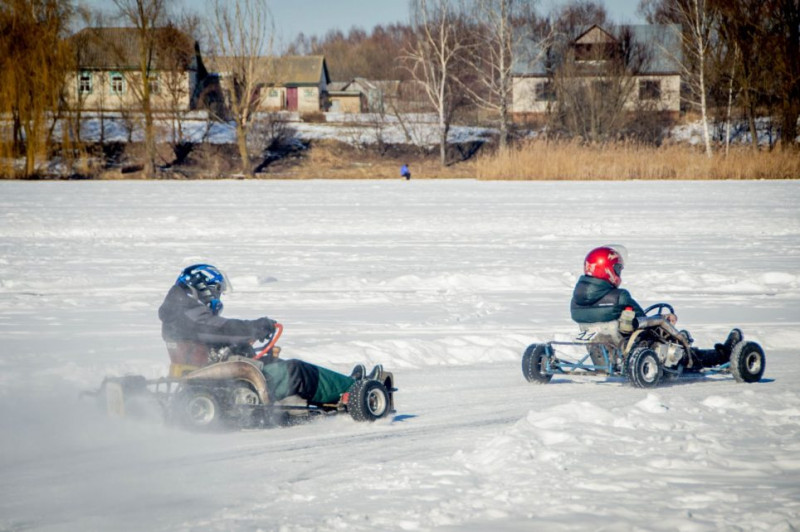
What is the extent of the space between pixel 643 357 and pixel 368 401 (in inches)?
98.4

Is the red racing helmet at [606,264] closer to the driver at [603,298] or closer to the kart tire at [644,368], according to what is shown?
the driver at [603,298]

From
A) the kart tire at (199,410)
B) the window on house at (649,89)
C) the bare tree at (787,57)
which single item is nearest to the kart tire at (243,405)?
the kart tire at (199,410)

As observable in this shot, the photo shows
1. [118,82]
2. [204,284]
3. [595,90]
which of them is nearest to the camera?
[204,284]

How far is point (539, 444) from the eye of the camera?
5.80 metres

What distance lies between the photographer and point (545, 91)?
6284cm

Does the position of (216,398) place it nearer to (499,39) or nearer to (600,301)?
(600,301)

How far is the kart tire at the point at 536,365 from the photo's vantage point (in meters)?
8.23

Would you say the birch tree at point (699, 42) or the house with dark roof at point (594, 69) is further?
the house with dark roof at point (594, 69)

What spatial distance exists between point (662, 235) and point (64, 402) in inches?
640

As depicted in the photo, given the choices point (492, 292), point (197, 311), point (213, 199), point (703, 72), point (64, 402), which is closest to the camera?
point (197, 311)

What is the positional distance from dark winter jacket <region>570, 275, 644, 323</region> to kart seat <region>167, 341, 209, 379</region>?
327 cm

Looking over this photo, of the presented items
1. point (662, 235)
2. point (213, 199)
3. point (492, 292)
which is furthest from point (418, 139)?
point (492, 292)

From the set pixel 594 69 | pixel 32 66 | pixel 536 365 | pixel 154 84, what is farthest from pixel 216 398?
pixel 594 69

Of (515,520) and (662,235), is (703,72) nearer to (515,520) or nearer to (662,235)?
(662,235)
